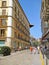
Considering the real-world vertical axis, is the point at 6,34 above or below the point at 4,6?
below

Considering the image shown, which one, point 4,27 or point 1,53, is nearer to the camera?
point 1,53

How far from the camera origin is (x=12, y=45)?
66562 millimetres

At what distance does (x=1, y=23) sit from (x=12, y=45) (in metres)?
7.49

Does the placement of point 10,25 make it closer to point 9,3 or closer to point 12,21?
point 12,21

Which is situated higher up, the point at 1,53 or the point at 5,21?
the point at 5,21

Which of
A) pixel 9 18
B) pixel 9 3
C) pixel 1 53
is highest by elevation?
pixel 9 3

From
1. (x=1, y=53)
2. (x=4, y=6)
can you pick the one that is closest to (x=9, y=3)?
(x=4, y=6)

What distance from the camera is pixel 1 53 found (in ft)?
131

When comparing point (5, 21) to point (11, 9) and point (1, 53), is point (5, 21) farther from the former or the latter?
point (1, 53)

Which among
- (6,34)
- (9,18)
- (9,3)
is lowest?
(6,34)

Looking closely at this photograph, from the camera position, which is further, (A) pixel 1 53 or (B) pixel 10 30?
(B) pixel 10 30

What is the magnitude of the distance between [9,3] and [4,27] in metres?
7.12

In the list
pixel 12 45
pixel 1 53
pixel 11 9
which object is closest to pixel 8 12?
pixel 11 9

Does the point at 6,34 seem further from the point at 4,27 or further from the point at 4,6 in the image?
the point at 4,6
